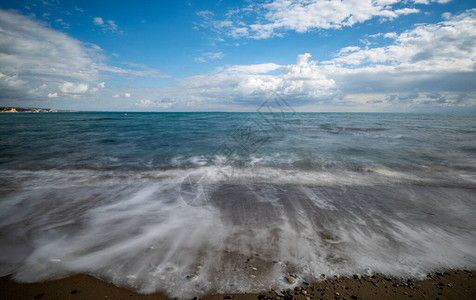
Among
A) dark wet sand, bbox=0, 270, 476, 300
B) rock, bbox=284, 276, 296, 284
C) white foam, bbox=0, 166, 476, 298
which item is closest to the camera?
dark wet sand, bbox=0, 270, 476, 300

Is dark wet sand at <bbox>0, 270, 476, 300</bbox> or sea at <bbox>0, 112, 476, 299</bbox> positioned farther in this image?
sea at <bbox>0, 112, 476, 299</bbox>

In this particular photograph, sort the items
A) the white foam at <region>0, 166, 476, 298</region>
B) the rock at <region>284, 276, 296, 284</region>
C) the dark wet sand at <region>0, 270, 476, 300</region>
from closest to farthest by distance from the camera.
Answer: the dark wet sand at <region>0, 270, 476, 300</region> → the rock at <region>284, 276, 296, 284</region> → the white foam at <region>0, 166, 476, 298</region>

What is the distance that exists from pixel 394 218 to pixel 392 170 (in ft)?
16.3

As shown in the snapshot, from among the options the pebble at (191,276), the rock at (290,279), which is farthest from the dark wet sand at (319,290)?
the pebble at (191,276)

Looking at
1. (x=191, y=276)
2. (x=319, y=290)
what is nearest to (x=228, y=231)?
(x=191, y=276)

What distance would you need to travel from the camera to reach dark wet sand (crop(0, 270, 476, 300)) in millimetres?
2506

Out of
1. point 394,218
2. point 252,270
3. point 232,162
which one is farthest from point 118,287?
point 232,162

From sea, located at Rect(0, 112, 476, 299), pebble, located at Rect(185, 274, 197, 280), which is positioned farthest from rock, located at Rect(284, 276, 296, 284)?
pebble, located at Rect(185, 274, 197, 280)

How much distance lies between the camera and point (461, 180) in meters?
7.06

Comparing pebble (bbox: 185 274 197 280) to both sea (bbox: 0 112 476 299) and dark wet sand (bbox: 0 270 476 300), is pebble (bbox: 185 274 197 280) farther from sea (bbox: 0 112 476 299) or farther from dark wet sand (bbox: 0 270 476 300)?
dark wet sand (bbox: 0 270 476 300)

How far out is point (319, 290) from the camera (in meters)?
2.59

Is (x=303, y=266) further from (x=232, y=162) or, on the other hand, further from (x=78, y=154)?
(x=78, y=154)

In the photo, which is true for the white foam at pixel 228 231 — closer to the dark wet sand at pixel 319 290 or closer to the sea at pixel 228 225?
the sea at pixel 228 225

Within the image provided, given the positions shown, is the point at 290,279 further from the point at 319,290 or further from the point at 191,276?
the point at 191,276
